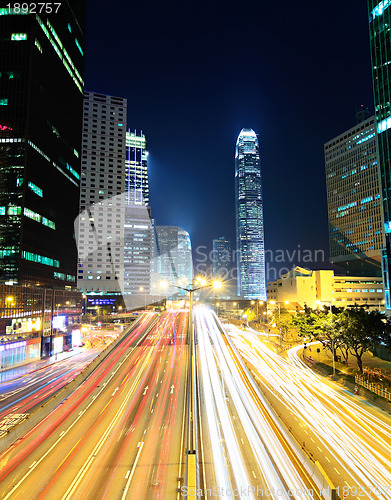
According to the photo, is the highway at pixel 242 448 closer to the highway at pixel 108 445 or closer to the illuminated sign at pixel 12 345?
the highway at pixel 108 445

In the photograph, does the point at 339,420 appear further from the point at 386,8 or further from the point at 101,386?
the point at 386,8

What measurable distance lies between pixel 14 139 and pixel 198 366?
7192 centimetres

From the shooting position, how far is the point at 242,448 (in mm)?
18516

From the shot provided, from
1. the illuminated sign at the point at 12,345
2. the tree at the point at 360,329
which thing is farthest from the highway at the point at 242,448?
the illuminated sign at the point at 12,345

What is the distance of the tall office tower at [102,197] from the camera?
484ft

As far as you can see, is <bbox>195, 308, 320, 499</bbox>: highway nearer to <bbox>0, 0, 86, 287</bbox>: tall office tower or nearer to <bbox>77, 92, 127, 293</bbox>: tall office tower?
<bbox>0, 0, 86, 287</bbox>: tall office tower

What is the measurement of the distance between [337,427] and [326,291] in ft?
374

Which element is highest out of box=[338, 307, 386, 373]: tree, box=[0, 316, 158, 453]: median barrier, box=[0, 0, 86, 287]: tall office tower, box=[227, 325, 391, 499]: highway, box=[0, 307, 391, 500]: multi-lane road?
box=[0, 0, 86, 287]: tall office tower

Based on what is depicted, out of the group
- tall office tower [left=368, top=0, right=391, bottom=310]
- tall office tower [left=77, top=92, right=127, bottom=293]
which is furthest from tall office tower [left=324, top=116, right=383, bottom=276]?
tall office tower [left=77, top=92, right=127, bottom=293]

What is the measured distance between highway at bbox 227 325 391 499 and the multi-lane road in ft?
0.26

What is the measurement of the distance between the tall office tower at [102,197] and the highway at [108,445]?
385 ft

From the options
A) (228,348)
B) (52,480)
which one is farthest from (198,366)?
(52,480)

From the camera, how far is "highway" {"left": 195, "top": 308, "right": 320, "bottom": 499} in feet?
48.6

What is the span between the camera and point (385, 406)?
27.4 meters
